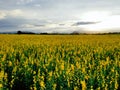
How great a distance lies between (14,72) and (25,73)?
50 centimetres

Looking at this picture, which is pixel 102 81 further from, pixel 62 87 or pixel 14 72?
pixel 14 72

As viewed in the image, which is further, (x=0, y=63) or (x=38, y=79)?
(x=0, y=63)

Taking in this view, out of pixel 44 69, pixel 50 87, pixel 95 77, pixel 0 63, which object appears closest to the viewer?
pixel 50 87

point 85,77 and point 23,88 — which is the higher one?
point 85,77

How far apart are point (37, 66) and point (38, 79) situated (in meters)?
2.54

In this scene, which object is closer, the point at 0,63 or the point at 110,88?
the point at 110,88

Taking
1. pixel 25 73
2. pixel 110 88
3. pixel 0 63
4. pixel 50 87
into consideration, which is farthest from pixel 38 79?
pixel 0 63

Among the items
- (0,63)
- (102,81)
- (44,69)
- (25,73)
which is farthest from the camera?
(0,63)

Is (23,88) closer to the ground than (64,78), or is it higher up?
closer to the ground

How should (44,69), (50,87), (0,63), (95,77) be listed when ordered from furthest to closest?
(0,63)
(44,69)
(95,77)
(50,87)

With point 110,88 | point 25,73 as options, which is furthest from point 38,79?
point 110,88

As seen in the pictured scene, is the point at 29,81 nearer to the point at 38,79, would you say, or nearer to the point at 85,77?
the point at 38,79

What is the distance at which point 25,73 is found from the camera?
9172 mm

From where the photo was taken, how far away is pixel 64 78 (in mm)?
8047
